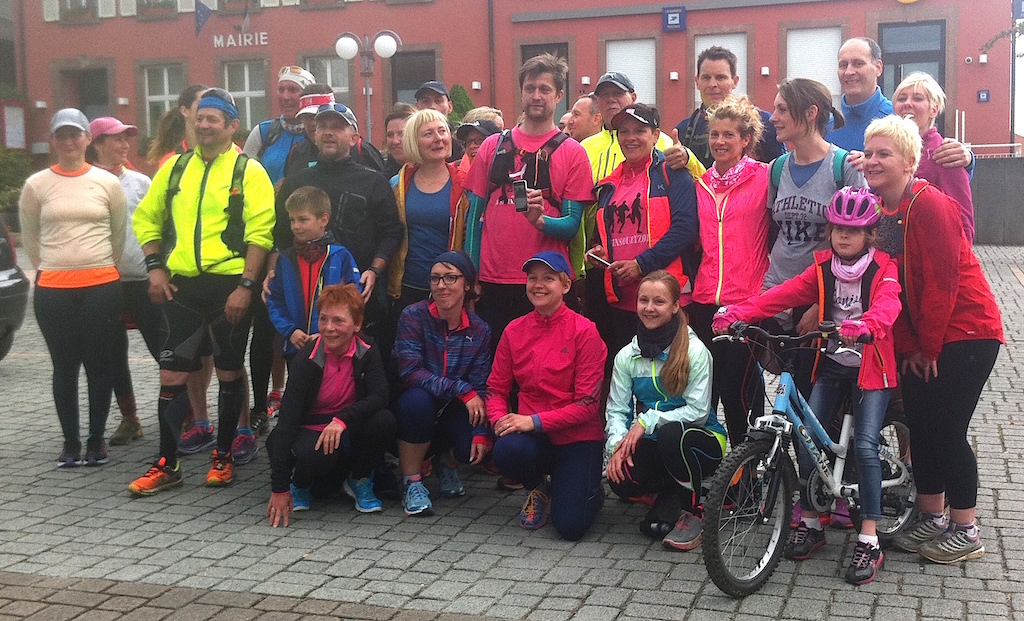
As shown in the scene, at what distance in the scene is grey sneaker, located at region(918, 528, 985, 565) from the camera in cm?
482

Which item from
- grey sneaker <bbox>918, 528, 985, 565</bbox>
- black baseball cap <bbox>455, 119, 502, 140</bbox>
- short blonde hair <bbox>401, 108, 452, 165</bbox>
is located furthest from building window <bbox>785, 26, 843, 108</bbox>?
grey sneaker <bbox>918, 528, 985, 565</bbox>

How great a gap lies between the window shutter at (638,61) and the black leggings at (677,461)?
26.7 m

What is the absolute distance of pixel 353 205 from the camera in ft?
20.6

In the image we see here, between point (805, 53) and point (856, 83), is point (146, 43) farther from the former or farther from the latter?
point (856, 83)

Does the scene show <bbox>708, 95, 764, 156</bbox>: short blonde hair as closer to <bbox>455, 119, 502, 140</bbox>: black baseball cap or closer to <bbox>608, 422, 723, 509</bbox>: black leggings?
<bbox>608, 422, 723, 509</bbox>: black leggings

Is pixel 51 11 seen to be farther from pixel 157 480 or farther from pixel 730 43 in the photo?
pixel 157 480

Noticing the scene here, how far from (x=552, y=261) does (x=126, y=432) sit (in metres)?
3.37

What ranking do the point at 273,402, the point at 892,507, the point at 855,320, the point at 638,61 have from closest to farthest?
the point at 855,320, the point at 892,507, the point at 273,402, the point at 638,61

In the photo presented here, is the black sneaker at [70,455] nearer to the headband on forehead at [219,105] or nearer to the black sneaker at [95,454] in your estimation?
the black sneaker at [95,454]

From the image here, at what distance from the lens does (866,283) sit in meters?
4.77

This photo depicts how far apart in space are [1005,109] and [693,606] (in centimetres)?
2747

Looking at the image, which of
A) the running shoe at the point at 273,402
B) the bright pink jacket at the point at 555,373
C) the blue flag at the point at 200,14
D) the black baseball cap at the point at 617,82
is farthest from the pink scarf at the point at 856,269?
the blue flag at the point at 200,14

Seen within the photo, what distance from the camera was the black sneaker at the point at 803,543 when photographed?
4914 millimetres

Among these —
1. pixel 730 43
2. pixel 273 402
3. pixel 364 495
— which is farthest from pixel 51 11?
pixel 364 495
